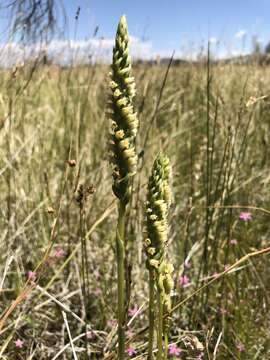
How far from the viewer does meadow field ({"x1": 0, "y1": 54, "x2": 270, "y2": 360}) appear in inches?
56.7

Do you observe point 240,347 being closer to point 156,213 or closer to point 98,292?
point 98,292

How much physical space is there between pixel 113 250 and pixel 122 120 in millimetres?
1481

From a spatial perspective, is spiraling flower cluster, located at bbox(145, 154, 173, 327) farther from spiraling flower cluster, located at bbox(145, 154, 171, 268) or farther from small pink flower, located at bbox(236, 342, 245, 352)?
small pink flower, located at bbox(236, 342, 245, 352)

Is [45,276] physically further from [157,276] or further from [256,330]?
[157,276]

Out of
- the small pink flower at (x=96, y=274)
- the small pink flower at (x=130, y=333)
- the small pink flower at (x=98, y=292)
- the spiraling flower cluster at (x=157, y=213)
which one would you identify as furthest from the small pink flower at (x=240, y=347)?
the spiraling flower cluster at (x=157, y=213)

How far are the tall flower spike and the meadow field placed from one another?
0.36ft

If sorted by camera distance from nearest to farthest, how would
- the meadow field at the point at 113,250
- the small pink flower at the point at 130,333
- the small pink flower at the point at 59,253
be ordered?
the meadow field at the point at 113,250
the small pink flower at the point at 130,333
the small pink flower at the point at 59,253

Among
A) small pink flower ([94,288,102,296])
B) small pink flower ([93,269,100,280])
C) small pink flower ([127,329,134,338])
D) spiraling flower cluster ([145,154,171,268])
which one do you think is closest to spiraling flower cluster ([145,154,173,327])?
spiraling flower cluster ([145,154,171,268])

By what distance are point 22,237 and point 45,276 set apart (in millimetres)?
281

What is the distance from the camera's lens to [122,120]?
0.63 metres

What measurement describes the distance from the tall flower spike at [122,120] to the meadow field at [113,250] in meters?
0.11

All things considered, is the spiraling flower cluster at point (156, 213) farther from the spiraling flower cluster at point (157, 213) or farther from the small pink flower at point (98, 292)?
the small pink flower at point (98, 292)

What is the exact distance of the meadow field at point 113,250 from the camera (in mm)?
1440

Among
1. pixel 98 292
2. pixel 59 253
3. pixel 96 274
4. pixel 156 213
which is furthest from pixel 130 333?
pixel 156 213
